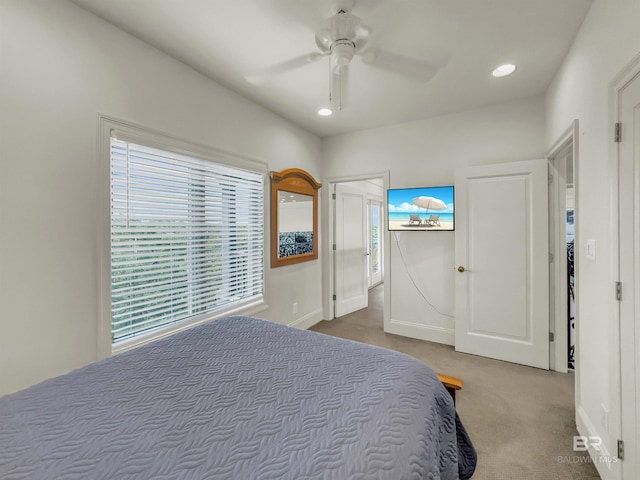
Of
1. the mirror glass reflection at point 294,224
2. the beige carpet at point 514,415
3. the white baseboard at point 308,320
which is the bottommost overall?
the beige carpet at point 514,415

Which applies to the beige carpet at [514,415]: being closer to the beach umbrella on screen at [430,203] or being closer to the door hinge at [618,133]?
the beach umbrella on screen at [430,203]

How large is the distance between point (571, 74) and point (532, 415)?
8.18 feet

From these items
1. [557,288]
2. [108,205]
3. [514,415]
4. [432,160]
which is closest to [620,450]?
[514,415]

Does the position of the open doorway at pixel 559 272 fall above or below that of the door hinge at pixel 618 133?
below

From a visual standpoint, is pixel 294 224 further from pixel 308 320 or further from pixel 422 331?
pixel 422 331

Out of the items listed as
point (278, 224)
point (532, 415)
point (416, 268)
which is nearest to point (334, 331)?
point (416, 268)

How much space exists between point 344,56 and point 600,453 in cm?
276

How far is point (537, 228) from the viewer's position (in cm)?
280

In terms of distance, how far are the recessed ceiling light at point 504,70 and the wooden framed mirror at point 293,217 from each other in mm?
2202

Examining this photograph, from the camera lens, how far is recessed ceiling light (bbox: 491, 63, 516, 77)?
7.86 feet

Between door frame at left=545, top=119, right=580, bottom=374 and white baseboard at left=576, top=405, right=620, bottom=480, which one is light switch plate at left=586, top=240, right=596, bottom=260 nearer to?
white baseboard at left=576, top=405, right=620, bottom=480

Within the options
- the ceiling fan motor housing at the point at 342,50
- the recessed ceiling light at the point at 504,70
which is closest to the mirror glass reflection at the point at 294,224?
the ceiling fan motor housing at the point at 342,50

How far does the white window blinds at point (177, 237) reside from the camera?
2.00m

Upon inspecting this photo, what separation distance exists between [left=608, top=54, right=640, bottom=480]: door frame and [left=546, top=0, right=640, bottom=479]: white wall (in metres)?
0.01
